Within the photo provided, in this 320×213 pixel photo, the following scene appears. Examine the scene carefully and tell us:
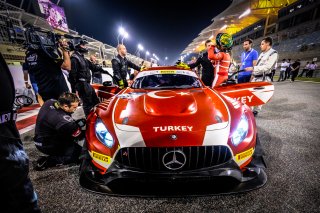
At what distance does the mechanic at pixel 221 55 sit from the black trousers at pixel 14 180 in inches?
154

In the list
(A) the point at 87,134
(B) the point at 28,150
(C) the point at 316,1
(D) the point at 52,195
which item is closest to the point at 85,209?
(D) the point at 52,195

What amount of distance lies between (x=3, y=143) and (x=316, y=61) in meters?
20.7

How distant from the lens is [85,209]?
1.47m

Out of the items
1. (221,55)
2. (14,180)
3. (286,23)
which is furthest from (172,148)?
(286,23)

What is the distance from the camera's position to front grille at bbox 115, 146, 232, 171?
137cm

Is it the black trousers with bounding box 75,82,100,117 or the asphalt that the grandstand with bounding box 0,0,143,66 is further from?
the asphalt

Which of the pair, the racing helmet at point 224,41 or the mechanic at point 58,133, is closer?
the mechanic at point 58,133

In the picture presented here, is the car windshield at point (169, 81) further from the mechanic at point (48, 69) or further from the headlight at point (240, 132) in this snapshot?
the mechanic at point (48, 69)

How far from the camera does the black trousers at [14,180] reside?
79 cm

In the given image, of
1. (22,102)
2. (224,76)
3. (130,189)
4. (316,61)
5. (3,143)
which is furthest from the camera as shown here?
(316,61)

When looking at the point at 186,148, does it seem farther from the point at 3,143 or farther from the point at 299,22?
the point at 299,22

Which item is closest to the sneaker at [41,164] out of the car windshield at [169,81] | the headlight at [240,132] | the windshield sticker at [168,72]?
the car windshield at [169,81]

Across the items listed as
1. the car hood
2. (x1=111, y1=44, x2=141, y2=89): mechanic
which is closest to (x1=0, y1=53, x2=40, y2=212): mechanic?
the car hood

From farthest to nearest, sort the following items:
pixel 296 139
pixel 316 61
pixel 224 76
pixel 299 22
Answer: pixel 299 22
pixel 316 61
pixel 224 76
pixel 296 139
